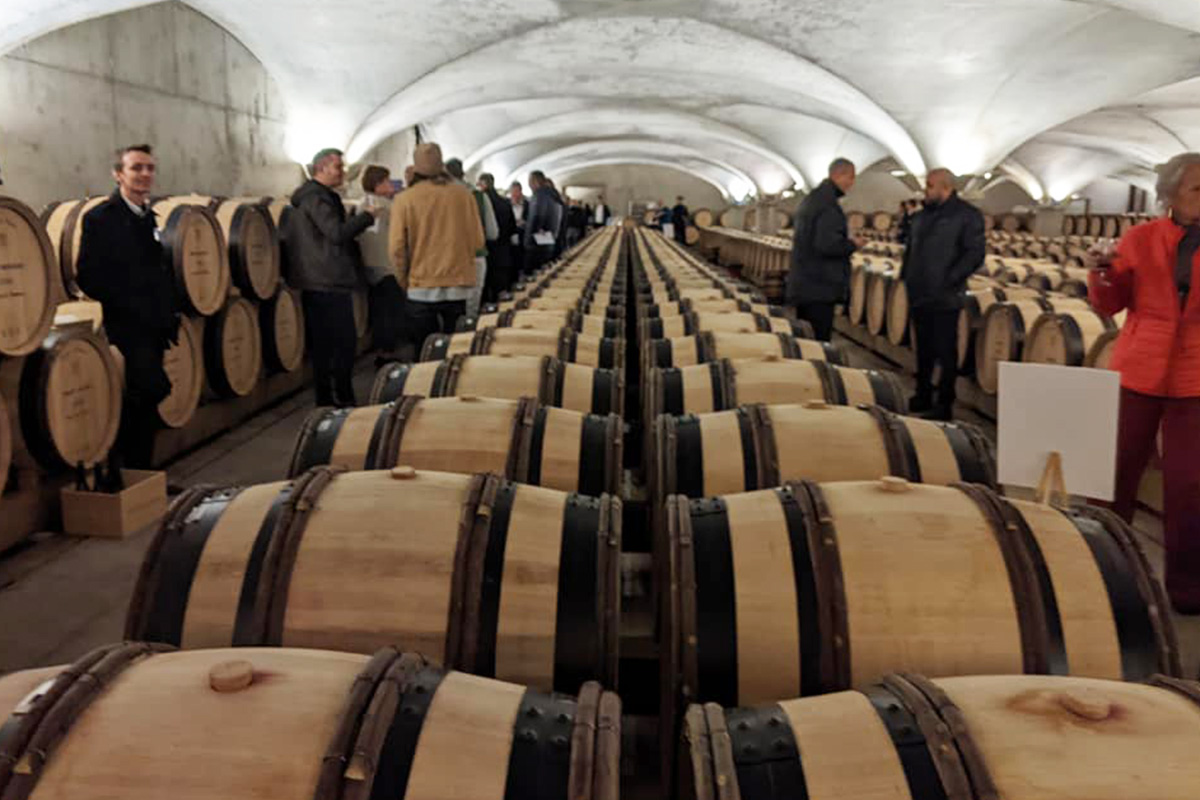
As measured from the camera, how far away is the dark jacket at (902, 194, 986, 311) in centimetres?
648

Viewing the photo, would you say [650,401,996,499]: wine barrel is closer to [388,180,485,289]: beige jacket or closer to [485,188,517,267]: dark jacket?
[388,180,485,289]: beige jacket

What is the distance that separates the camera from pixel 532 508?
200cm

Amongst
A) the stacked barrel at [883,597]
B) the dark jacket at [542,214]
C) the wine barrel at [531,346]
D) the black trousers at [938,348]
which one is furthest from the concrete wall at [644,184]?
the stacked barrel at [883,597]

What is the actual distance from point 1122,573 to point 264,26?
35.1ft

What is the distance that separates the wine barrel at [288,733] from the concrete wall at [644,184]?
149 feet

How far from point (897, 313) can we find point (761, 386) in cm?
621

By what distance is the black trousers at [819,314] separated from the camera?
663 centimetres

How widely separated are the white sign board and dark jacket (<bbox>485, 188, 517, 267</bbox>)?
8.46 meters

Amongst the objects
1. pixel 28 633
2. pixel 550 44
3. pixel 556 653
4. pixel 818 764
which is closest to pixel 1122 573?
pixel 818 764

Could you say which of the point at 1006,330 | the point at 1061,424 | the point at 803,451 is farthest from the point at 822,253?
the point at 1061,424

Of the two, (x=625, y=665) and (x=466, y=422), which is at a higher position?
(x=466, y=422)

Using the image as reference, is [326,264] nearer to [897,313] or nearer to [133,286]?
[133,286]

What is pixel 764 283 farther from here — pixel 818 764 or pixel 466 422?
pixel 818 764

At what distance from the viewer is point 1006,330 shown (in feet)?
21.1
